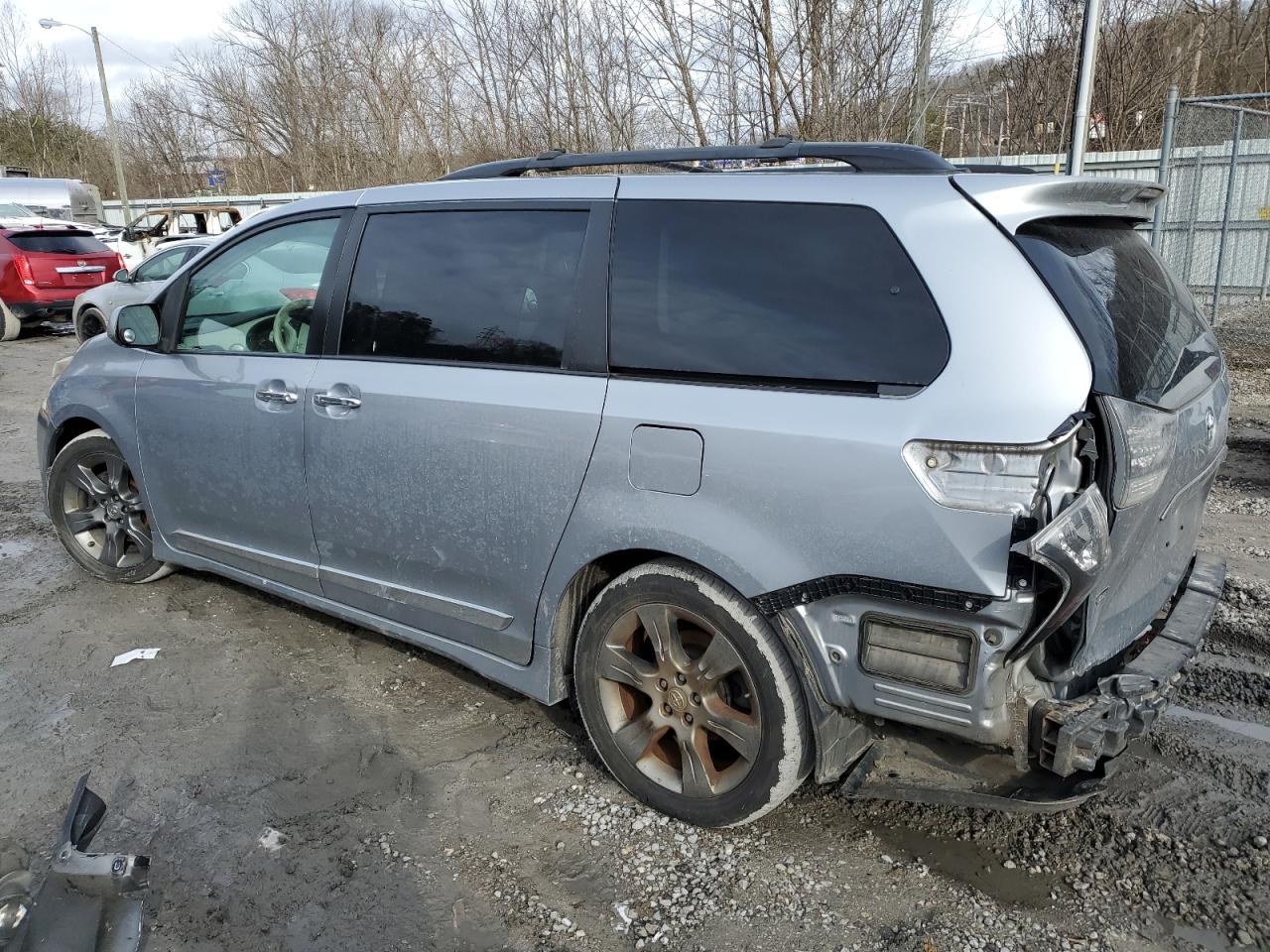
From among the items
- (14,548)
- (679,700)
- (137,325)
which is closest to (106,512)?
(137,325)

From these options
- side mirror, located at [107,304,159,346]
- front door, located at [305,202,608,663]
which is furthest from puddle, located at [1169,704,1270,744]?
side mirror, located at [107,304,159,346]

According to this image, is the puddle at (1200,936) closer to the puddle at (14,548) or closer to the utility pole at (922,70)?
the puddle at (14,548)

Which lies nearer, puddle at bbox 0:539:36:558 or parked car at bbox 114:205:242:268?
puddle at bbox 0:539:36:558

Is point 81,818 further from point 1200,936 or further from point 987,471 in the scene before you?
point 1200,936

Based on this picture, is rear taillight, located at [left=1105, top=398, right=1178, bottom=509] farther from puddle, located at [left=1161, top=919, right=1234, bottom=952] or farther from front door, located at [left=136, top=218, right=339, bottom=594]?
front door, located at [left=136, top=218, right=339, bottom=594]

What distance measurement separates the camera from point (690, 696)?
2820 millimetres

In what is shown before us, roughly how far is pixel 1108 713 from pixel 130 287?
44.4ft

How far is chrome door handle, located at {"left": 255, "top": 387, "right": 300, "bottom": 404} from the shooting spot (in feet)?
12.0

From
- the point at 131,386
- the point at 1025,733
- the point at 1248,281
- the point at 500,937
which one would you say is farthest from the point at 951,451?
the point at 1248,281

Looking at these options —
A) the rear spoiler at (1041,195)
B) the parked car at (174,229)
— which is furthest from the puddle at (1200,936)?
the parked car at (174,229)

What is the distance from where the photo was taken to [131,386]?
14.3 ft

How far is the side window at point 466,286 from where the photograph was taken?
120 inches

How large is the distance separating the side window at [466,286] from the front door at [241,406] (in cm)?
31

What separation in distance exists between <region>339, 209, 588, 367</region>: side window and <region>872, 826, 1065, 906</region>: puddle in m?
1.81
